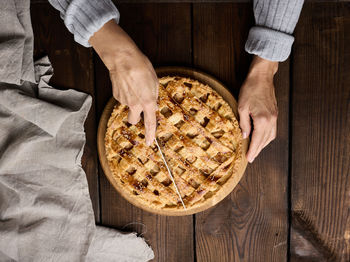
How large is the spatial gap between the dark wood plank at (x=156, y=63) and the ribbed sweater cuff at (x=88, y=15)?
11.7 inches

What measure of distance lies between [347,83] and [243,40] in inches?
16.3

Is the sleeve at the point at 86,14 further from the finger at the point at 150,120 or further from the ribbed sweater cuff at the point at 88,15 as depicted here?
the finger at the point at 150,120

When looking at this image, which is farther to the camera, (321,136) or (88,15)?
(321,136)

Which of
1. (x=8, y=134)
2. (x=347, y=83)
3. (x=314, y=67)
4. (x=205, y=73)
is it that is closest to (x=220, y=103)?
(x=205, y=73)

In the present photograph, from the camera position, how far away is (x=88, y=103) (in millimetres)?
1151

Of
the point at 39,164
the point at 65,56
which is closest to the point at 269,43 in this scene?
the point at 65,56

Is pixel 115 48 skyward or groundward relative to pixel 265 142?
skyward

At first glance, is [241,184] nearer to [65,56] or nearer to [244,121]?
[244,121]

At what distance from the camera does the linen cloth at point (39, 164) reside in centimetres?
109

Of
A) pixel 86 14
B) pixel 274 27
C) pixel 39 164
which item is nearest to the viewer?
pixel 86 14

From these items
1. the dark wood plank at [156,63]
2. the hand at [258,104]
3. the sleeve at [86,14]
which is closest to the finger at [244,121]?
the hand at [258,104]

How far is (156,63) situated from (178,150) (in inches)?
12.9

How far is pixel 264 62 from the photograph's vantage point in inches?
41.8

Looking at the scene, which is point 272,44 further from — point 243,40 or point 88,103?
point 88,103
